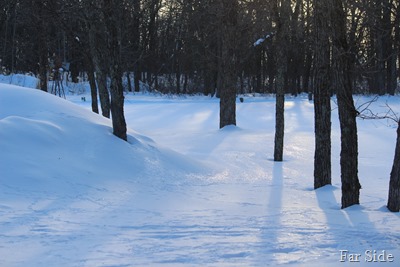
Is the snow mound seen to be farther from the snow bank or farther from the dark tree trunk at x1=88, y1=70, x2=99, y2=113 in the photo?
the snow bank

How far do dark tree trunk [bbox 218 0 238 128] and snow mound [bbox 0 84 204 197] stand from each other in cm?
685

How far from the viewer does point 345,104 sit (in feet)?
19.7

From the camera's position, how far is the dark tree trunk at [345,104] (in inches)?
234

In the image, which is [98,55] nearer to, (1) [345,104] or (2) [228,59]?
(2) [228,59]

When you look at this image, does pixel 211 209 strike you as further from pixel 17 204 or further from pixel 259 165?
pixel 259 165

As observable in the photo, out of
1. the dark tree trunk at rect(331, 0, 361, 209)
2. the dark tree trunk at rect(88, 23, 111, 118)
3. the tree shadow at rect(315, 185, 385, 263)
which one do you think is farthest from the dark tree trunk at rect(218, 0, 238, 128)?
the tree shadow at rect(315, 185, 385, 263)

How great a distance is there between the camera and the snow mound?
6.60 meters

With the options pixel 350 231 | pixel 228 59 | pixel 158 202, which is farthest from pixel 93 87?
pixel 350 231

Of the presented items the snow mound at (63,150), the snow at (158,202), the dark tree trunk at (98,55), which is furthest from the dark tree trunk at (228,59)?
the snow mound at (63,150)

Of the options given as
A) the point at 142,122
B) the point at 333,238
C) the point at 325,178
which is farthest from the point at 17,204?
the point at 142,122

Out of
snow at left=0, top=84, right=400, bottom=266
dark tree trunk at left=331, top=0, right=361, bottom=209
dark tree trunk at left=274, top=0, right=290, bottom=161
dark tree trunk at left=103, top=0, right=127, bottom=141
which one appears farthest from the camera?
dark tree trunk at left=274, top=0, right=290, bottom=161

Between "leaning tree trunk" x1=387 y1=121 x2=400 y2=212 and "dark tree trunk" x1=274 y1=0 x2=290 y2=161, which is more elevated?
"dark tree trunk" x1=274 y1=0 x2=290 y2=161

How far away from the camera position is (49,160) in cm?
708

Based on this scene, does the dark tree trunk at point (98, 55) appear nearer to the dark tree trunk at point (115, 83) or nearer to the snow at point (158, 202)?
the snow at point (158, 202)
